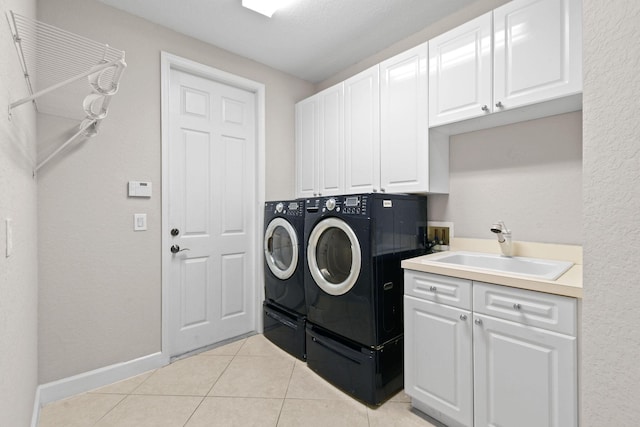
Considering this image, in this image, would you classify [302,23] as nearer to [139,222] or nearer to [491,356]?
[139,222]

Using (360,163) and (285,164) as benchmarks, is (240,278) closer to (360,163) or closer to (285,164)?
(285,164)

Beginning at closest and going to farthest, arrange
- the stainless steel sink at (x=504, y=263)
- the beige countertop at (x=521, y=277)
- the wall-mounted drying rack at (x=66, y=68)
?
the wall-mounted drying rack at (x=66, y=68) < the beige countertop at (x=521, y=277) < the stainless steel sink at (x=504, y=263)

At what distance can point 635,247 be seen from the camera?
2.21 feet

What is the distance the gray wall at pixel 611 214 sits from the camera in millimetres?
676

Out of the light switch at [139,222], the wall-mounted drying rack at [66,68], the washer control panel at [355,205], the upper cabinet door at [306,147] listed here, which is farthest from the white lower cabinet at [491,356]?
the light switch at [139,222]

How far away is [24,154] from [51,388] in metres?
1.45

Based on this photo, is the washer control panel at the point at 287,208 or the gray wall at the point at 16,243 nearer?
the gray wall at the point at 16,243

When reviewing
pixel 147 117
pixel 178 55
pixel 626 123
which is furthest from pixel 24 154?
pixel 626 123

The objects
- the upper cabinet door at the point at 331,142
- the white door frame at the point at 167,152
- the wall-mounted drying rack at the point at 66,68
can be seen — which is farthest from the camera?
the upper cabinet door at the point at 331,142

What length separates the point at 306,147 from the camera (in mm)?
2926

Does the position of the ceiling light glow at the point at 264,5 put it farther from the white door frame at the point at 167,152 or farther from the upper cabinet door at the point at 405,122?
the upper cabinet door at the point at 405,122

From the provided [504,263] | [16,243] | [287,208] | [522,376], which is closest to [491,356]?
[522,376]

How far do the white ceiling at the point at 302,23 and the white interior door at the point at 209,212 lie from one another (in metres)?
0.39

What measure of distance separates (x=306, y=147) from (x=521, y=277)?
7.12ft
